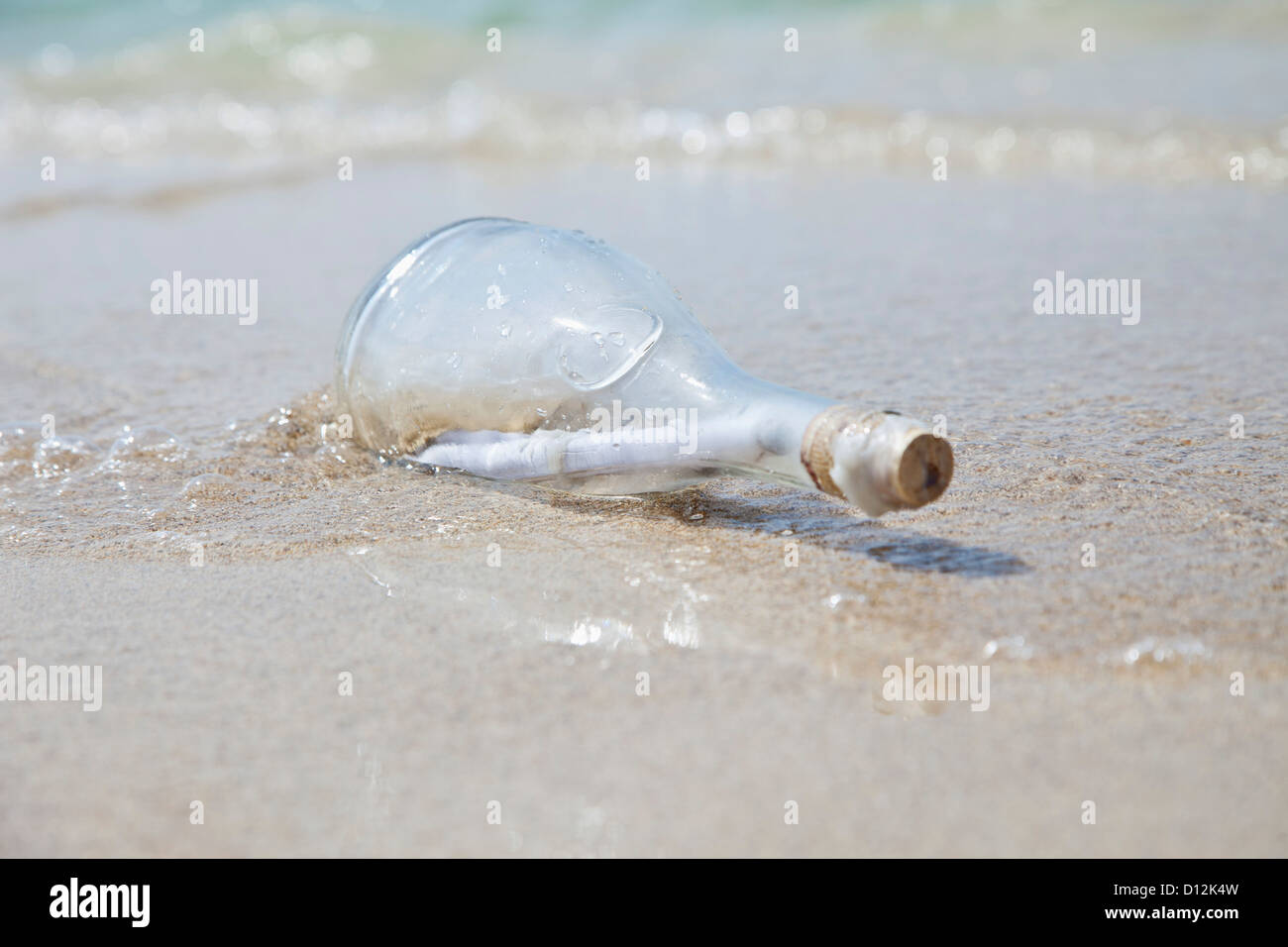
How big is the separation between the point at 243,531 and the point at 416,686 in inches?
20.5

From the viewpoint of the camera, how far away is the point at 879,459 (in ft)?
4.10

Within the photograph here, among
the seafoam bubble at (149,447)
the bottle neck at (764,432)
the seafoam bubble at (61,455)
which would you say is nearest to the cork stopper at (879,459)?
the bottle neck at (764,432)

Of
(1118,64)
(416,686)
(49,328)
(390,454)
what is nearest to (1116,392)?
(390,454)

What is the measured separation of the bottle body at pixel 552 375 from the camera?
1465 mm

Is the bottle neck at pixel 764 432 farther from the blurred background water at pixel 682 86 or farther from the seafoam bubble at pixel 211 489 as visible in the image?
the blurred background water at pixel 682 86

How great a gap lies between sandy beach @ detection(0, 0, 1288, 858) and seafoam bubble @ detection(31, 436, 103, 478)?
1 cm

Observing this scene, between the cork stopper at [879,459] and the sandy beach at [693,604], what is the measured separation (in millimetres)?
130

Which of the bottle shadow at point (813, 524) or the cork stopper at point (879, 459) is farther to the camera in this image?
the bottle shadow at point (813, 524)

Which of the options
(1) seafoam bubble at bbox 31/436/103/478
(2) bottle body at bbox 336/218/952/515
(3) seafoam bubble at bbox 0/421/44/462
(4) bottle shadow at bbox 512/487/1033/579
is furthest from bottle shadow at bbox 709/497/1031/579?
(3) seafoam bubble at bbox 0/421/44/462

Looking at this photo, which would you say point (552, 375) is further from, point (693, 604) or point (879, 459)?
point (879, 459)

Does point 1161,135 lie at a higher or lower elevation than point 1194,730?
higher

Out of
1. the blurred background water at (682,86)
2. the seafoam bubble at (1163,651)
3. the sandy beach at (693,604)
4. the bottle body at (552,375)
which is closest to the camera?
the sandy beach at (693,604)

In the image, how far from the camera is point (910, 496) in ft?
4.14
